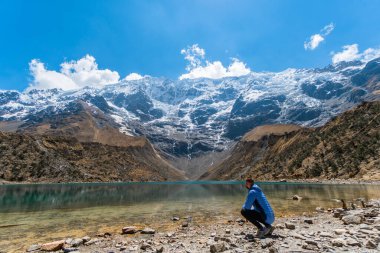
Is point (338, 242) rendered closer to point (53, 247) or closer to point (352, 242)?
point (352, 242)

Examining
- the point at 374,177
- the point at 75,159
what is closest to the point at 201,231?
the point at 374,177

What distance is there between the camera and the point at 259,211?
15.9m

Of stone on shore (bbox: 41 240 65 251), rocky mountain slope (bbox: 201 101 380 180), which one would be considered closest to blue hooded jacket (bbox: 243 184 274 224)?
stone on shore (bbox: 41 240 65 251)

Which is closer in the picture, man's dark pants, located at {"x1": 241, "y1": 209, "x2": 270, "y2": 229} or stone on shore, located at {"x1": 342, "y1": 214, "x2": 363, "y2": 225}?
man's dark pants, located at {"x1": 241, "y1": 209, "x2": 270, "y2": 229}

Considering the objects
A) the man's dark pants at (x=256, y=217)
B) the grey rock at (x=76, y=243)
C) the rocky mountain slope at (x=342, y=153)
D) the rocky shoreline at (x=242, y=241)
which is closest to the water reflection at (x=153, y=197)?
the rocky shoreline at (x=242, y=241)

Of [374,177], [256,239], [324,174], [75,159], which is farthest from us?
[75,159]

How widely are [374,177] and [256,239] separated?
274 feet

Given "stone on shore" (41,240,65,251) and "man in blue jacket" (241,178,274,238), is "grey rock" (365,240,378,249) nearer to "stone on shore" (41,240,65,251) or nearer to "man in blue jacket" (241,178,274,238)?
"man in blue jacket" (241,178,274,238)

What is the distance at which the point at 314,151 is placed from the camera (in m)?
143

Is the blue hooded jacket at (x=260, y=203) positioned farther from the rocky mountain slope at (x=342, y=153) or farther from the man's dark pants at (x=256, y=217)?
the rocky mountain slope at (x=342, y=153)

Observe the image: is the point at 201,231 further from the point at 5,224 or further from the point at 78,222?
the point at 5,224

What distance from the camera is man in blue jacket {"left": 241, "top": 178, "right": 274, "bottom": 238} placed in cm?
1558

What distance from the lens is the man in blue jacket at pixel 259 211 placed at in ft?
51.1

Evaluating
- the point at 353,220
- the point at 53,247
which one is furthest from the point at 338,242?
the point at 53,247
